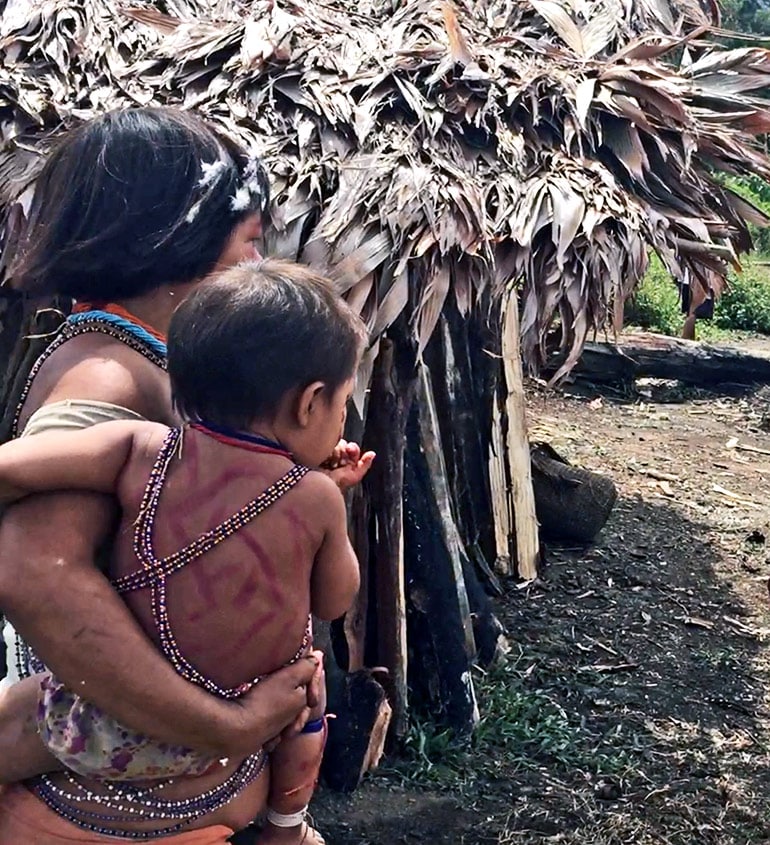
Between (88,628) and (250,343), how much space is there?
19.1 inches

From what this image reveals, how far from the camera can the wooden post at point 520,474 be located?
5.89m

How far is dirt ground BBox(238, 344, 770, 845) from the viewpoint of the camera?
4.08 meters

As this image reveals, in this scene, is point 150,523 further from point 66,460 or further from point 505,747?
point 505,747

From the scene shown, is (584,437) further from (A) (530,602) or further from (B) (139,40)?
(B) (139,40)

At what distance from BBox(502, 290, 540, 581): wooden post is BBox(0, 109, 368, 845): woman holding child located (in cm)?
402

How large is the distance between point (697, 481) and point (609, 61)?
4096 millimetres

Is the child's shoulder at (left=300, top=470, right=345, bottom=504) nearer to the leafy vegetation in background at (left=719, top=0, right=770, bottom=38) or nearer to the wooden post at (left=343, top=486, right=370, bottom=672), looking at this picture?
the wooden post at (left=343, top=486, right=370, bottom=672)

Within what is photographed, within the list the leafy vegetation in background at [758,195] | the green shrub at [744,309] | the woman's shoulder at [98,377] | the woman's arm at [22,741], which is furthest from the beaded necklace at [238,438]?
the leafy vegetation in background at [758,195]

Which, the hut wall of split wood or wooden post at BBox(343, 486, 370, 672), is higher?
the hut wall of split wood

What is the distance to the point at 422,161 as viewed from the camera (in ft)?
12.6

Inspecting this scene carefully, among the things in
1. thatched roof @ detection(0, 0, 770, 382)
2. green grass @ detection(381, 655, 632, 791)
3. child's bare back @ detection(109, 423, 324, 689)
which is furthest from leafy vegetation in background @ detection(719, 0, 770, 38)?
child's bare back @ detection(109, 423, 324, 689)

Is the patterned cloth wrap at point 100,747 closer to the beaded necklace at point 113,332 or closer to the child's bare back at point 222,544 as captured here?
the child's bare back at point 222,544

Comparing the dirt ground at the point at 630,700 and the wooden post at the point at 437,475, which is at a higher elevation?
the wooden post at the point at 437,475

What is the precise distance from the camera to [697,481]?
7.86 meters
